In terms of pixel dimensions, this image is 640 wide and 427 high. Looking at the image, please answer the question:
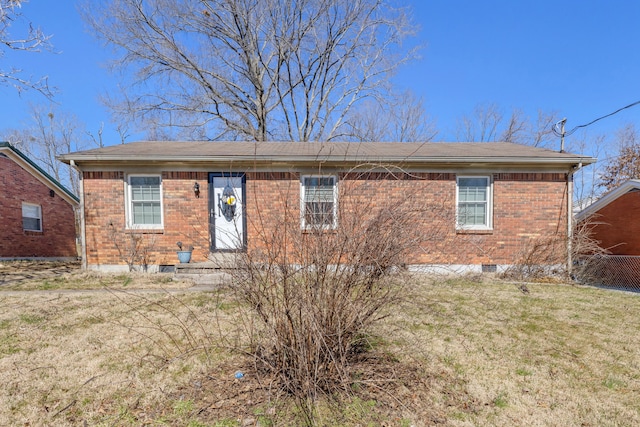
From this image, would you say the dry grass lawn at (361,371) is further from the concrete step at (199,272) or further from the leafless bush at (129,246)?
the leafless bush at (129,246)

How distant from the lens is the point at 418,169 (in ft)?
27.4

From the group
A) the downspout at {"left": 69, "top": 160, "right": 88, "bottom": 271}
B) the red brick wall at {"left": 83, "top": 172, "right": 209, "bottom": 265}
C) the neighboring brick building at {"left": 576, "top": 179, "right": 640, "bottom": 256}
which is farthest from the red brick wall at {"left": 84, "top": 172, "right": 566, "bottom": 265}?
the neighboring brick building at {"left": 576, "top": 179, "right": 640, "bottom": 256}

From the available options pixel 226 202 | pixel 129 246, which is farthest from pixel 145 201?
pixel 226 202

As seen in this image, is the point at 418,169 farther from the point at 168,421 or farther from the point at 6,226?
the point at 6,226

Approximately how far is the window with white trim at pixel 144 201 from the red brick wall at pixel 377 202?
211 mm

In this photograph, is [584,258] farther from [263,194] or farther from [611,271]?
[263,194]

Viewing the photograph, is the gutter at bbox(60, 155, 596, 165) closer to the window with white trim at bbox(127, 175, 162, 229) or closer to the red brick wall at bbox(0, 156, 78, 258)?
the window with white trim at bbox(127, 175, 162, 229)

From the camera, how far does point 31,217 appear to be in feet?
40.9

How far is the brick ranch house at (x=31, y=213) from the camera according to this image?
1124 centimetres

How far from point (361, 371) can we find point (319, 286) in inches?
40.6

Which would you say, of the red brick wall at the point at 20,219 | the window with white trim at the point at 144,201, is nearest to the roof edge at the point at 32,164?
the red brick wall at the point at 20,219

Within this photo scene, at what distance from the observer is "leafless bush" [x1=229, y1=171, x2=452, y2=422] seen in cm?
239

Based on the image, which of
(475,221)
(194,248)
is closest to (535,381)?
(475,221)

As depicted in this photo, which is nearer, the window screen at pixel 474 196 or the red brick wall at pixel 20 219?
the window screen at pixel 474 196
